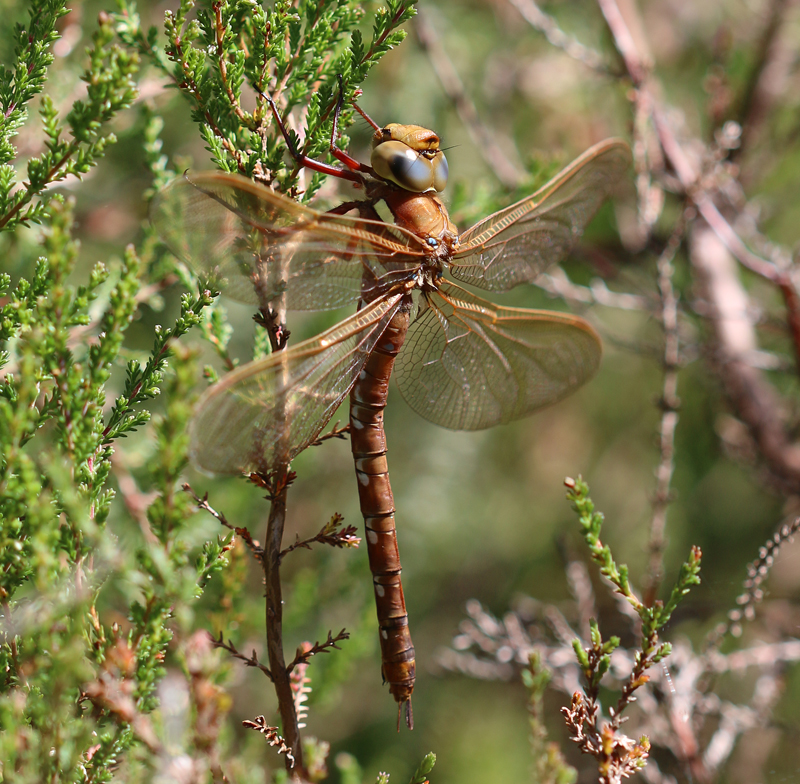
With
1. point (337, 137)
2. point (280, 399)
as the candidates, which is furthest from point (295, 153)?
point (280, 399)

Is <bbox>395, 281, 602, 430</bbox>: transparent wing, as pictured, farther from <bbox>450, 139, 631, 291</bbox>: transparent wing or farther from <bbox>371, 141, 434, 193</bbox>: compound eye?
<bbox>371, 141, 434, 193</bbox>: compound eye

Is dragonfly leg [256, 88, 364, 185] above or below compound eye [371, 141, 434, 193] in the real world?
below

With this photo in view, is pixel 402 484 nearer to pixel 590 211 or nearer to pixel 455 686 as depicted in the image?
pixel 455 686

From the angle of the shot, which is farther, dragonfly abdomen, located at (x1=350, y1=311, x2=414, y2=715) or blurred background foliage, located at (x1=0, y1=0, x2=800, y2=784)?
blurred background foliage, located at (x1=0, y1=0, x2=800, y2=784)

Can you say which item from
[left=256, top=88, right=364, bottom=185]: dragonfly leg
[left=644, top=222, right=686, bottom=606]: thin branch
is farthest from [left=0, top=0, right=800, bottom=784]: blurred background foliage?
[left=256, top=88, right=364, bottom=185]: dragonfly leg

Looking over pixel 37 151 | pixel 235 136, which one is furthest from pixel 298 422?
pixel 37 151
